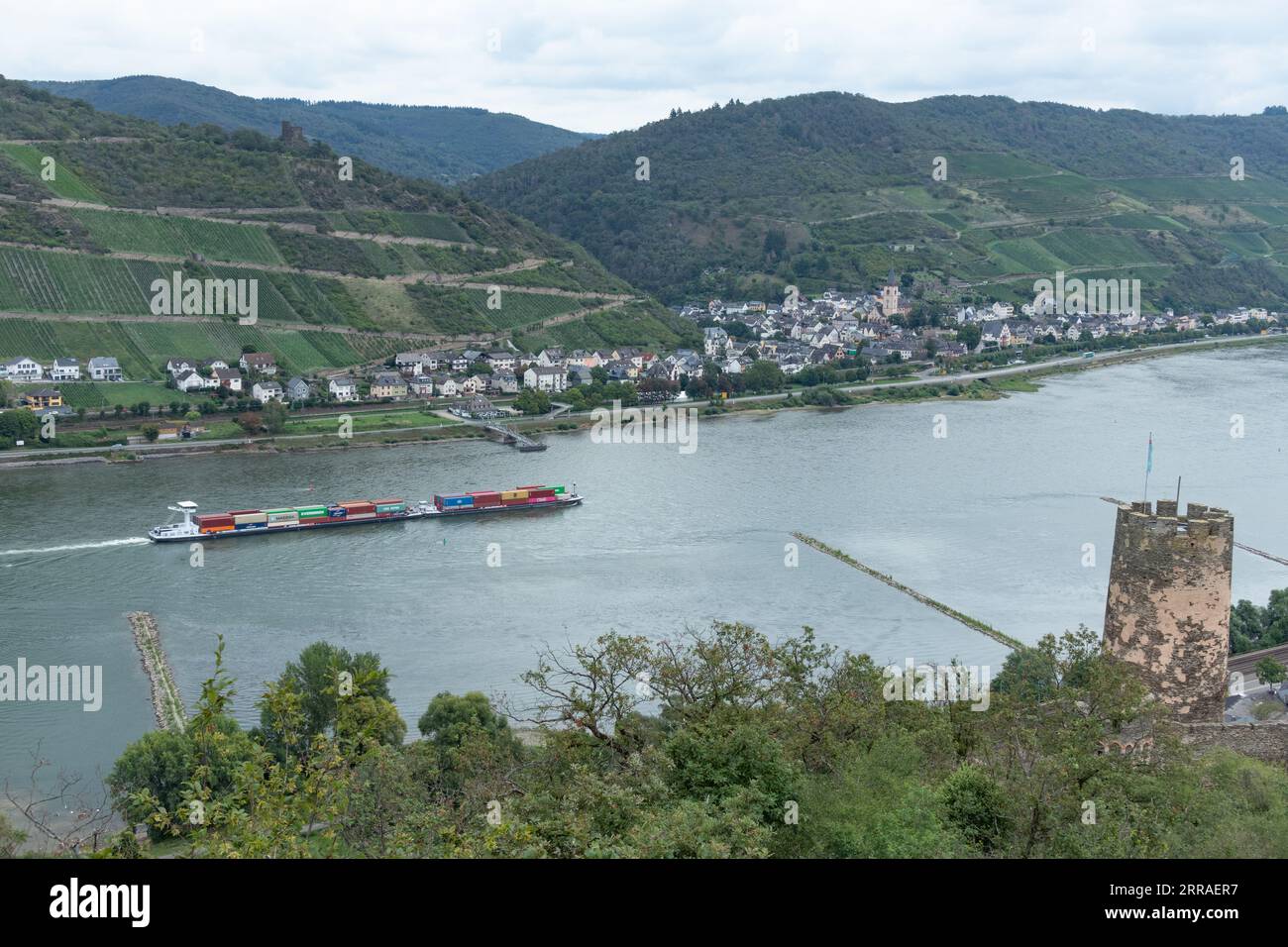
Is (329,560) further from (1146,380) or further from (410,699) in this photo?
(1146,380)

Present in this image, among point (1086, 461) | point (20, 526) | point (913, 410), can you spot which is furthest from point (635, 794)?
point (913, 410)

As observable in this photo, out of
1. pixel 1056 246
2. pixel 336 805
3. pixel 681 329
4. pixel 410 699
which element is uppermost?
pixel 1056 246

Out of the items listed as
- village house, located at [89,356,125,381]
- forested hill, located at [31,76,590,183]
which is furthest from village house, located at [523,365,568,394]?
forested hill, located at [31,76,590,183]
